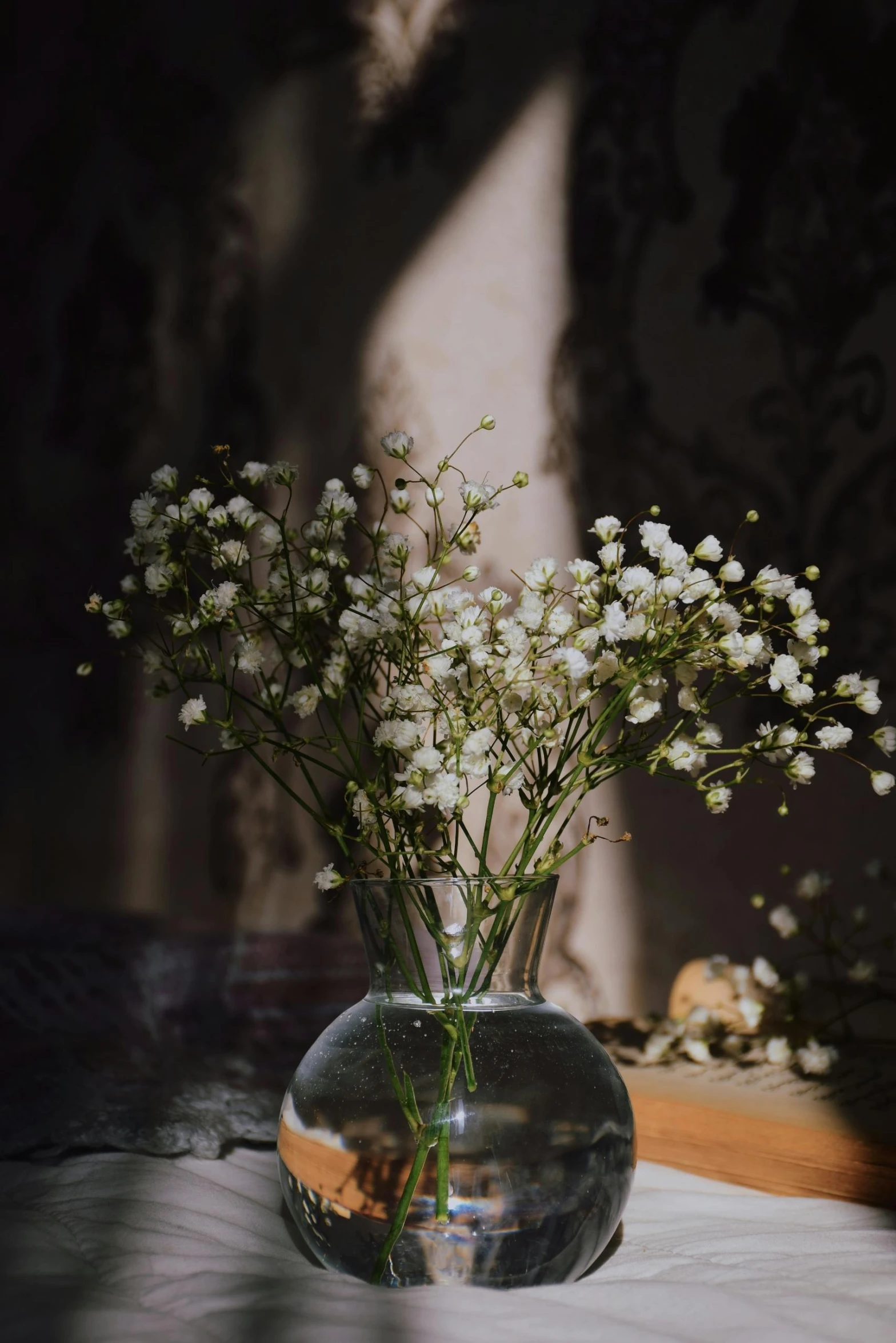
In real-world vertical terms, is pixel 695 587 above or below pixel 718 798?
above

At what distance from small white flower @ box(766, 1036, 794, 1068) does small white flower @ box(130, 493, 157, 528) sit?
2.43 feet

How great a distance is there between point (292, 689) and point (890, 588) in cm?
88

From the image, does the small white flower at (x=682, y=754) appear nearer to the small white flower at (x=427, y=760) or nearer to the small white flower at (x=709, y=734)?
the small white flower at (x=709, y=734)

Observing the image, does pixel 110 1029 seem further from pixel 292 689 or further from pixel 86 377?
pixel 86 377

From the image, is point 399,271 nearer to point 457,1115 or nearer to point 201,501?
point 201,501

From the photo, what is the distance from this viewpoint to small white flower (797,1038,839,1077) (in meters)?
1.07

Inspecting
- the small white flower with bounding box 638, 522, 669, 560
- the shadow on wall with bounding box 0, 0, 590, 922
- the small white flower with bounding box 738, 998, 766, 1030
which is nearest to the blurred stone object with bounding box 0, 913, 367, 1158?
the shadow on wall with bounding box 0, 0, 590, 922

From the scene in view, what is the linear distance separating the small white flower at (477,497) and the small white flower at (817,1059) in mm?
623

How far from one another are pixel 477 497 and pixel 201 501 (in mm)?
163

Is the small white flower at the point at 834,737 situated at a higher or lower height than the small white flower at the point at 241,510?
lower

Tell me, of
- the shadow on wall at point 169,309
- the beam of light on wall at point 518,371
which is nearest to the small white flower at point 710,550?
the beam of light on wall at point 518,371

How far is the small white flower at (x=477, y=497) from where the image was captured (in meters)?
0.72

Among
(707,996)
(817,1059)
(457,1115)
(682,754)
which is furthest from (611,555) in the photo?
(707,996)

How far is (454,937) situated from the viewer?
0.70 meters
